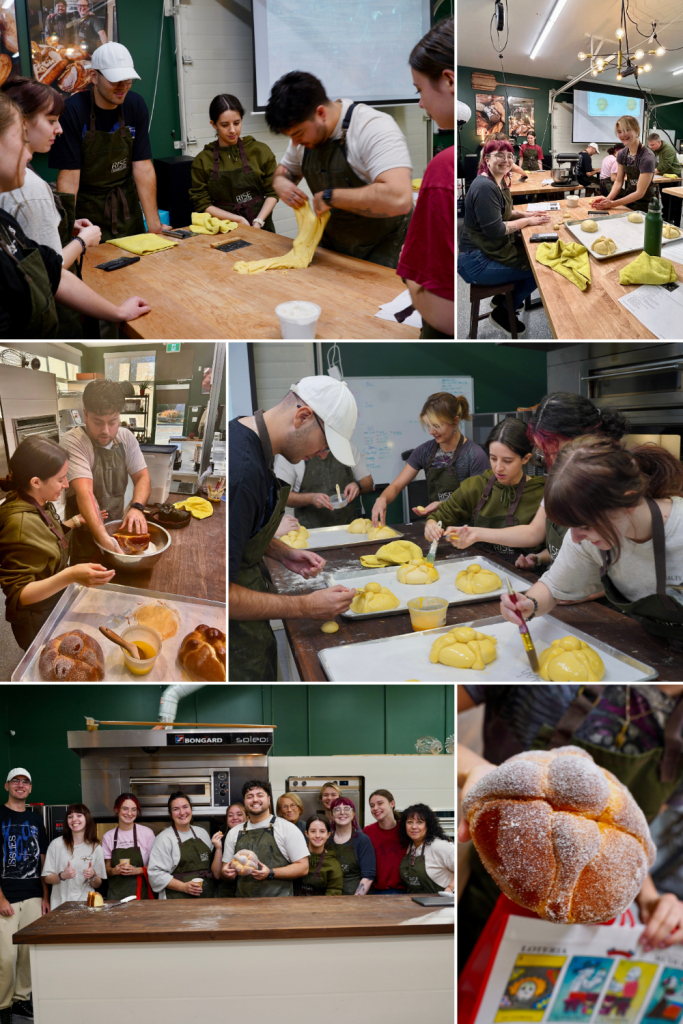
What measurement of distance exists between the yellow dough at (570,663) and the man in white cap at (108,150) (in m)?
1.82

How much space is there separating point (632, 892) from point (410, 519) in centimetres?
122

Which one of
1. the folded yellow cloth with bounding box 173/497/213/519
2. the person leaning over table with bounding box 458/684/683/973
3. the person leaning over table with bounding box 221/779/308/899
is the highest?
the folded yellow cloth with bounding box 173/497/213/519

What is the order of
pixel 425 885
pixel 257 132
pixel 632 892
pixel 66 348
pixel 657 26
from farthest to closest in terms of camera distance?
pixel 425 885 < pixel 66 348 < pixel 257 132 < pixel 657 26 < pixel 632 892

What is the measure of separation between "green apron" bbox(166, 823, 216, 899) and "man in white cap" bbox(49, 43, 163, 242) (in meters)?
3.63

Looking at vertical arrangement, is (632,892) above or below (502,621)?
below

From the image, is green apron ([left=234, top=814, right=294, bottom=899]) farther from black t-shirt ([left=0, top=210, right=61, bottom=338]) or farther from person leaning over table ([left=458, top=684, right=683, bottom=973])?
black t-shirt ([left=0, top=210, right=61, bottom=338])

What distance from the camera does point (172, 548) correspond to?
7.73 feet

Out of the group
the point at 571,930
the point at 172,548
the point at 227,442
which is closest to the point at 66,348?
the point at 227,442

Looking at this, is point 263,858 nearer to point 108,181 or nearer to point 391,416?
point 391,416

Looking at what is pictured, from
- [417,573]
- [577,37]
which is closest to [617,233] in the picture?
[577,37]

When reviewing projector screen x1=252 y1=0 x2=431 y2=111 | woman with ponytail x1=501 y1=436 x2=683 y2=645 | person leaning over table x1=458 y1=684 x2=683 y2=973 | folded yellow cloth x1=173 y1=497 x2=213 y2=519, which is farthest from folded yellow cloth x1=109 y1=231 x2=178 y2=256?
person leaning over table x1=458 y1=684 x2=683 y2=973

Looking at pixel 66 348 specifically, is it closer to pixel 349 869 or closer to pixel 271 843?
pixel 271 843

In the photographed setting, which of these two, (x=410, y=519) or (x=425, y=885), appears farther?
(x=425, y=885)

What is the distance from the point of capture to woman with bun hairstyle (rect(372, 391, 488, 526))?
2.24 metres
